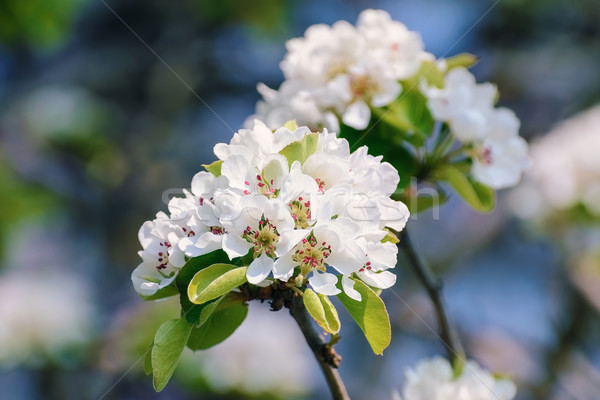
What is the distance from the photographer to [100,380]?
2730 mm

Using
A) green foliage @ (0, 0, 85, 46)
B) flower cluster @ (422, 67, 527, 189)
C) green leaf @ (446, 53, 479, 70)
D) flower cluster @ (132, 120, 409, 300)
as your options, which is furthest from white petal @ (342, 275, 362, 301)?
green foliage @ (0, 0, 85, 46)

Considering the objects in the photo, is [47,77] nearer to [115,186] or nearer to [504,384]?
[115,186]

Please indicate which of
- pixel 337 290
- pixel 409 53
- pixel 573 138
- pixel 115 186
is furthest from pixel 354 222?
pixel 115 186

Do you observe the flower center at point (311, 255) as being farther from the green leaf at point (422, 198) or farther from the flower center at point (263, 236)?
the green leaf at point (422, 198)

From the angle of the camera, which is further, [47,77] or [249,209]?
[47,77]

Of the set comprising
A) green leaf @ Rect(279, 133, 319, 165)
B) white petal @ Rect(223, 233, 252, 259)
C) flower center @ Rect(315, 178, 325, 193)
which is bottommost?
white petal @ Rect(223, 233, 252, 259)

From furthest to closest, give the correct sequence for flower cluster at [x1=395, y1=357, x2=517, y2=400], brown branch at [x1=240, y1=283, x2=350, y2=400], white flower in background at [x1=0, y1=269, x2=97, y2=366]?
white flower in background at [x1=0, y1=269, x2=97, y2=366], flower cluster at [x1=395, y1=357, x2=517, y2=400], brown branch at [x1=240, y1=283, x2=350, y2=400]

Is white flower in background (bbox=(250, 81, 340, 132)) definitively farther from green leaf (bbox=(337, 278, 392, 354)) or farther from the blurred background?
the blurred background

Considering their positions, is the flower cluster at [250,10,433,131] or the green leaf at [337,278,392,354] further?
the flower cluster at [250,10,433,131]

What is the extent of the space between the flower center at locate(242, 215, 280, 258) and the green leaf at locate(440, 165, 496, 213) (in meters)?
0.63

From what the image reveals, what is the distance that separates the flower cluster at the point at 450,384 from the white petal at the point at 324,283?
0.50m

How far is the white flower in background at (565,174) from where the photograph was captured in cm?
261

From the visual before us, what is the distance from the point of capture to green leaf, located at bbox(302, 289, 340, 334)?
77cm

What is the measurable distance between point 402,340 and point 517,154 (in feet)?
6.89
